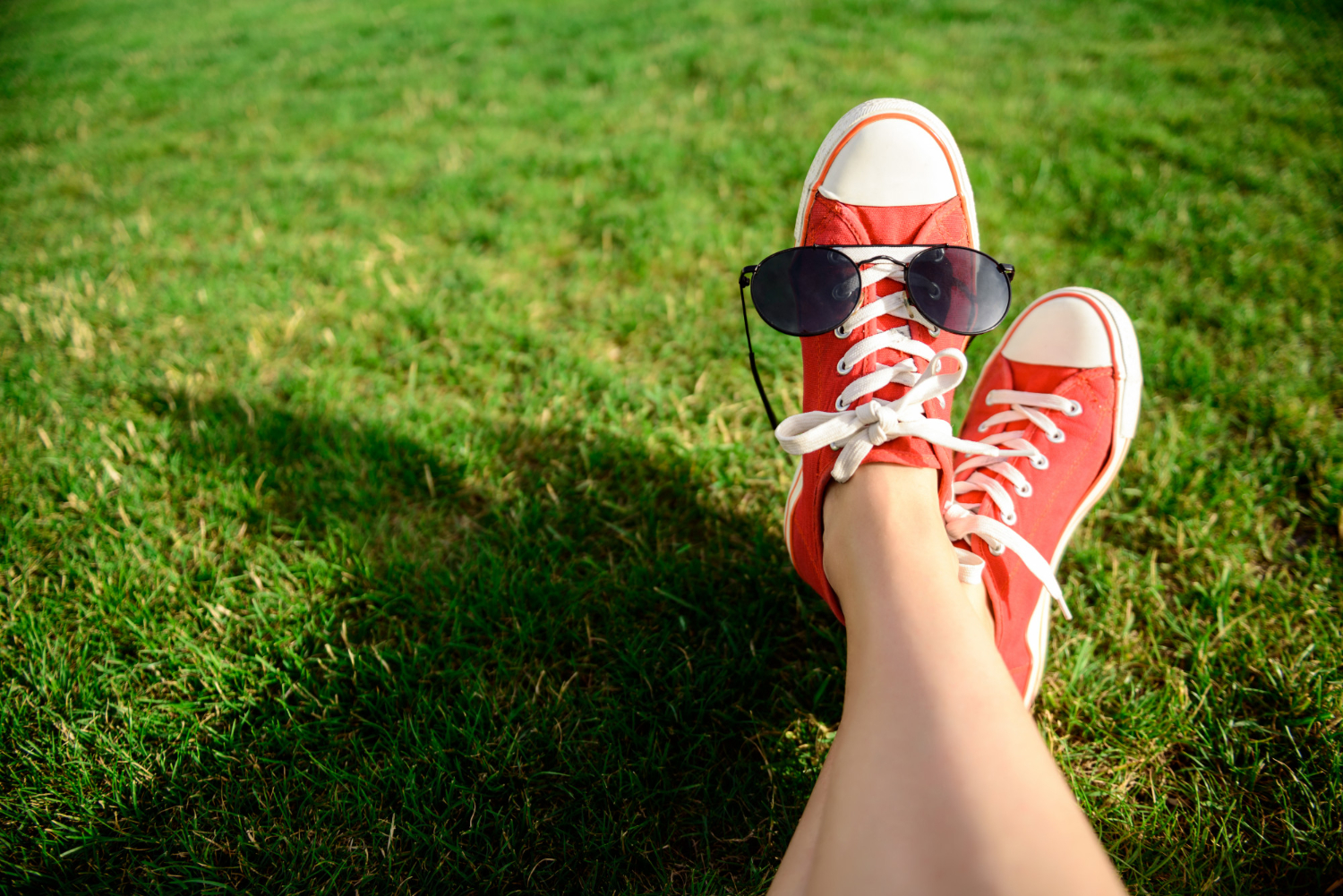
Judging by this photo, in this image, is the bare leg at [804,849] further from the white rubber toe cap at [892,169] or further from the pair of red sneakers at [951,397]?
the white rubber toe cap at [892,169]

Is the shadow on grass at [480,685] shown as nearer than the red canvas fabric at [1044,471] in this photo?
Yes

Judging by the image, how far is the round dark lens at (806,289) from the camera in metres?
1.76

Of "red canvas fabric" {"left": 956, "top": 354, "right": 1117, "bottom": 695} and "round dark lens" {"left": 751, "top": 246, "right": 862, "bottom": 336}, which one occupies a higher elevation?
"round dark lens" {"left": 751, "top": 246, "right": 862, "bottom": 336}

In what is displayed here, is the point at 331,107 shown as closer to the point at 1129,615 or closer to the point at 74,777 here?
the point at 74,777

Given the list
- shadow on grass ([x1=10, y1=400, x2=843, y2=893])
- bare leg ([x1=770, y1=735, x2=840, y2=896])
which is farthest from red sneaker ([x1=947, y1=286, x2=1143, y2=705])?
bare leg ([x1=770, y1=735, x2=840, y2=896])

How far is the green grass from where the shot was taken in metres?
1.43

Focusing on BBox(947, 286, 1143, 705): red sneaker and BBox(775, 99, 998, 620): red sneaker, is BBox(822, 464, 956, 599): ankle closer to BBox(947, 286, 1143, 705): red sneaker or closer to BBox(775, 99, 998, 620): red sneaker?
BBox(775, 99, 998, 620): red sneaker

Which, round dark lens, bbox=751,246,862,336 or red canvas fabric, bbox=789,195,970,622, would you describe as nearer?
red canvas fabric, bbox=789,195,970,622

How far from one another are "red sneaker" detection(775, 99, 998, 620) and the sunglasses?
0.06 m

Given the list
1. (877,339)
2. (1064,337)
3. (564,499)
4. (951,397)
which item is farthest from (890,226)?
(564,499)

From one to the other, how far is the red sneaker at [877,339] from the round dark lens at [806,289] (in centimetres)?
6

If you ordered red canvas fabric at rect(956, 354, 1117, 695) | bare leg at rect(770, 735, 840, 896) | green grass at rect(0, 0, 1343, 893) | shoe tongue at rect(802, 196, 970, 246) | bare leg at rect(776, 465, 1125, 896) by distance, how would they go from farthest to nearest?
1. shoe tongue at rect(802, 196, 970, 246)
2. red canvas fabric at rect(956, 354, 1117, 695)
3. green grass at rect(0, 0, 1343, 893)
4. bare leg at rect(770, 735, 840, 896)
5. bare leg at rect(776, 465, 1125, 896)

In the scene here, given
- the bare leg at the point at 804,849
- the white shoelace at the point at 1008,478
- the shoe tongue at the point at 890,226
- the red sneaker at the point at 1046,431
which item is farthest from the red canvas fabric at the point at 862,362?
the bare leg at the point at 804,849

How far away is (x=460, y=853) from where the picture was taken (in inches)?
53.6
